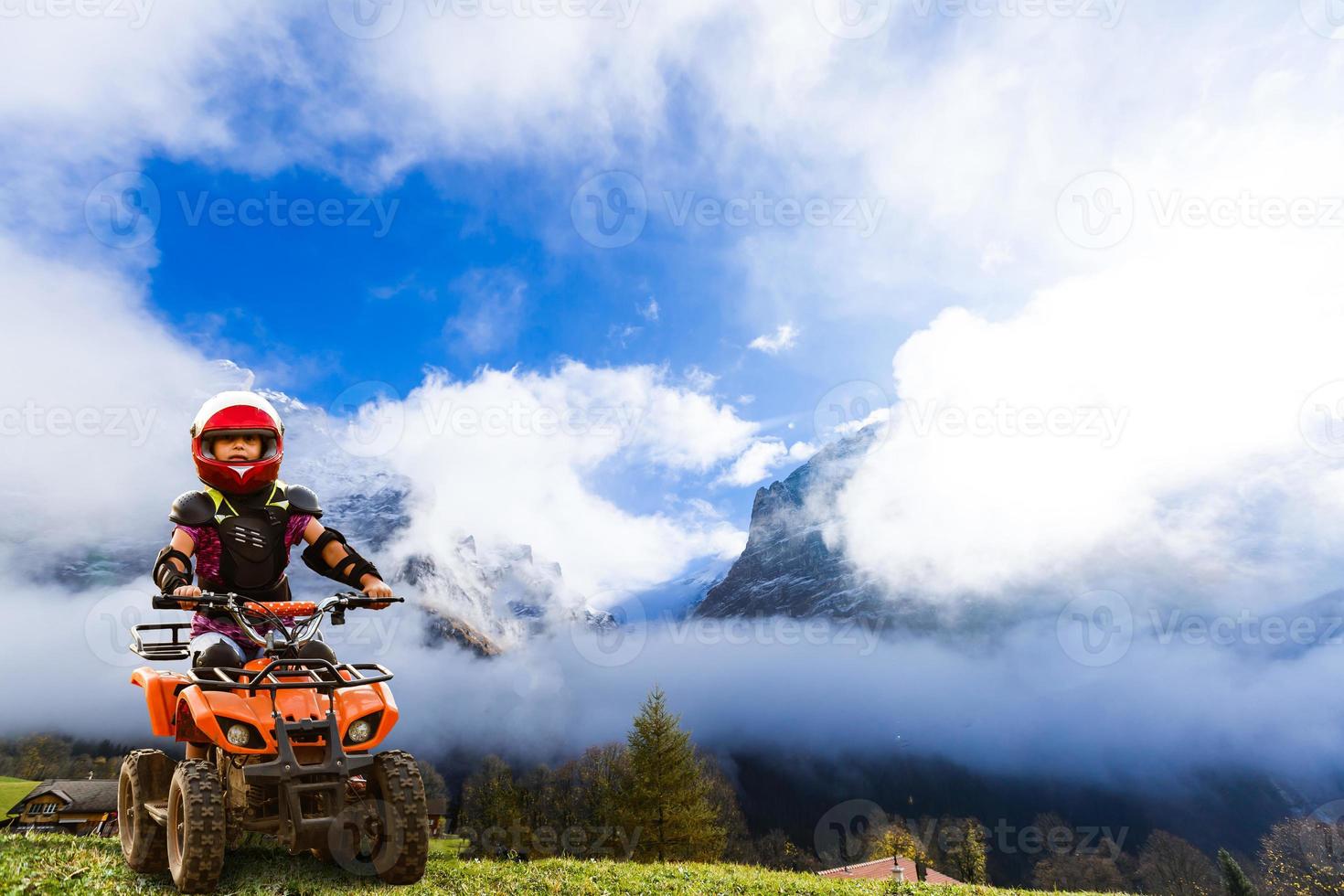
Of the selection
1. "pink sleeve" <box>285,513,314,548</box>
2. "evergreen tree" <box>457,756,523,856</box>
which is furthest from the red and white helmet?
"evergreen tree" <box>457,756,523,856</box>

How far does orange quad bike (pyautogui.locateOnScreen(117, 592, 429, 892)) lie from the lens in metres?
4.84

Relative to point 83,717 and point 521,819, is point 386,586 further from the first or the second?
point 83,717

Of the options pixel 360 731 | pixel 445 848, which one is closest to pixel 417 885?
pixel 360 731

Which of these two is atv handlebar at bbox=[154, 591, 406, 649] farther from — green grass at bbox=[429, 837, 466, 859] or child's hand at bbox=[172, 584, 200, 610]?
green grass at bbox=[429, 837, 466, 859]

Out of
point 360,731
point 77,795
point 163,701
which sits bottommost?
point 77,795

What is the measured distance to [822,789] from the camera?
560ft

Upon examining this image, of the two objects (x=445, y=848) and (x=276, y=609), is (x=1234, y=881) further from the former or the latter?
(x=276, y=609)

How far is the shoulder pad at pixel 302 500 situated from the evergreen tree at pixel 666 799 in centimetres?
2874

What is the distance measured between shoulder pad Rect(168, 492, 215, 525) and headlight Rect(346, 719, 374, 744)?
2576 millimetres

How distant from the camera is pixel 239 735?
5008 mm

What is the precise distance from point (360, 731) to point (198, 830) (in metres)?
1.07

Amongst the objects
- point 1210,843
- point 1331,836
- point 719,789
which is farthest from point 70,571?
point 1210,843

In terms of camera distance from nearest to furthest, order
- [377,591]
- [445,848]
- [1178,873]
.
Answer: [377,591], [445,848], [1178,873]

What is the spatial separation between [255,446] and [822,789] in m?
186
